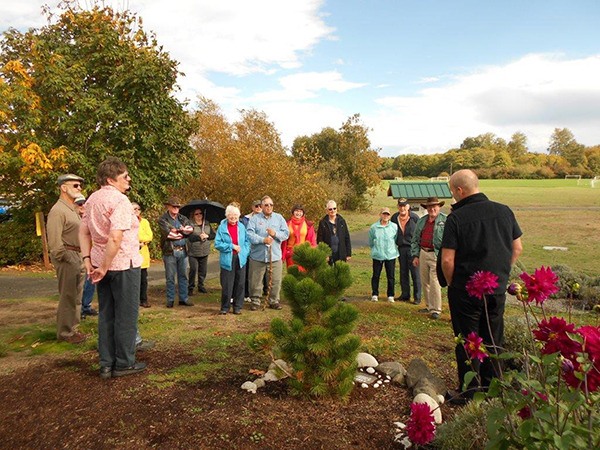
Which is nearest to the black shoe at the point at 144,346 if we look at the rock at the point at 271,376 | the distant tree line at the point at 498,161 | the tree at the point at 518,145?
the rock at the point at 271,376

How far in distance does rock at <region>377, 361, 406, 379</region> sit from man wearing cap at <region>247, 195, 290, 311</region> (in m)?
3.50

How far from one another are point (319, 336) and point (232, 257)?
3.87m

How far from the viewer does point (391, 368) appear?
180 inches

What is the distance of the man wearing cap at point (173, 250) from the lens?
26.7 feet

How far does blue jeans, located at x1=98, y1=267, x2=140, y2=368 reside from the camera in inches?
177

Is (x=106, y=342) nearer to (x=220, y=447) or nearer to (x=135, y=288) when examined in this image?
(x=135, y=288)

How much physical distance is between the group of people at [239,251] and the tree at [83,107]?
18.8 feet

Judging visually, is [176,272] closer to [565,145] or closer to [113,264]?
[113,264]

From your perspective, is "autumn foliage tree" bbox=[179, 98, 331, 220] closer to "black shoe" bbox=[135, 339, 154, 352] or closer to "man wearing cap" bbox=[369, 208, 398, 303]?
"man wearing cap" bbox=[369, 208, 398, 303]

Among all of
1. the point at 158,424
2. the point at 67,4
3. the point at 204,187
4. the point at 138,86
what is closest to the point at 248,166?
the point at 204,187

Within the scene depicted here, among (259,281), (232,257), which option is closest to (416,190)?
(259,281)

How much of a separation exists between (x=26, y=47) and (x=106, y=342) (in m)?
12.2

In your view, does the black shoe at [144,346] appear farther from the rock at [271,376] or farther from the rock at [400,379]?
the rock at [400,379]

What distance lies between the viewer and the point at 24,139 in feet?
40.1
